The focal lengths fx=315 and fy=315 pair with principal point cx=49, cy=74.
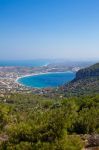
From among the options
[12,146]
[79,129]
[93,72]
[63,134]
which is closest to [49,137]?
[63,134]

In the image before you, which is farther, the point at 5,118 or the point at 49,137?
the point at 5,118

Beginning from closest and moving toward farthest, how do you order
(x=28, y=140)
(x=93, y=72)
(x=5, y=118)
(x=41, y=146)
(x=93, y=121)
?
(x=41, y=146) → (x=28, y=140) → (x=93, y=121) → (x=5, y=118) → (x=93, y=72)

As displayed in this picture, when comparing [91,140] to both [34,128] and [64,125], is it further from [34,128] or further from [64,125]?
[34,128]

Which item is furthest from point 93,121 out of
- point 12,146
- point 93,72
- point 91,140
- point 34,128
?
point 93,72

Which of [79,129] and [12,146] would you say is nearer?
[12,146]

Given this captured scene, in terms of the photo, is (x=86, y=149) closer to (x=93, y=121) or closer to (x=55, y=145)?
(x=55, y=145)

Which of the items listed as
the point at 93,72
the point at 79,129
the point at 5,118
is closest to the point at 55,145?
the point at 79,129

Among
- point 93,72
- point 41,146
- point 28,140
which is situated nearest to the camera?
point 41,146

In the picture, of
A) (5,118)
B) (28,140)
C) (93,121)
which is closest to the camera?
(28,140)
